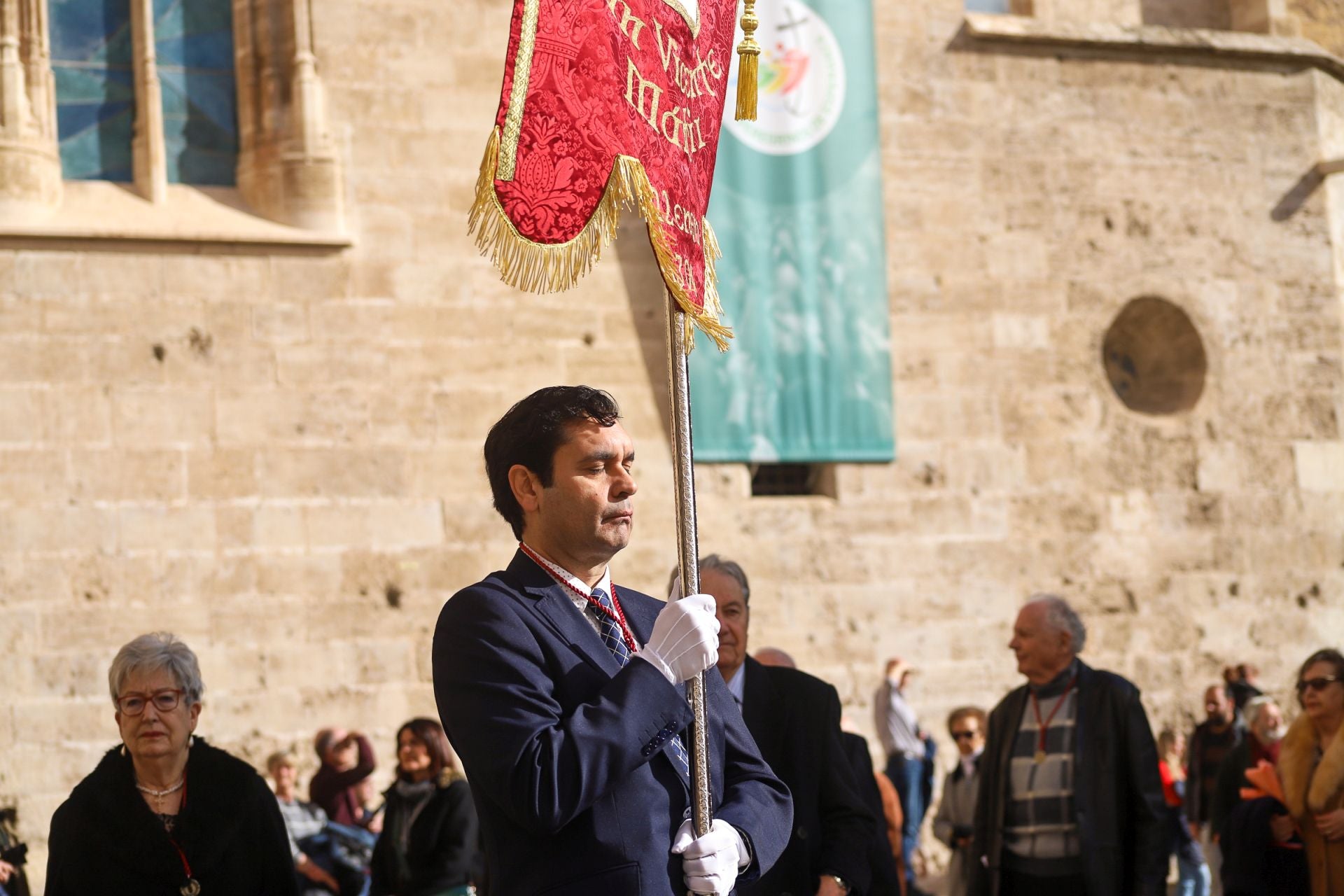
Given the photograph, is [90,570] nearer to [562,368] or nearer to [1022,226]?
[562,368]

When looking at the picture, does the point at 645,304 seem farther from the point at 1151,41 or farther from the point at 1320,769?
the point at 1320,769

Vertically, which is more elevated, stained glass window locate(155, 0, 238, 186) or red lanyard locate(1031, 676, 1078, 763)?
stained glass window locate(155, 0, 238, 186)

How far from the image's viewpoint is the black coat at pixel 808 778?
14.4 feet

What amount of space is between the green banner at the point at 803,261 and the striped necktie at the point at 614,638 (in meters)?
7.29

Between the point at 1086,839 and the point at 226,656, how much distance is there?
18.6 feet

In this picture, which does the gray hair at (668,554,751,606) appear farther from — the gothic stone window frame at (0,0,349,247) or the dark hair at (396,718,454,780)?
the gothic stone window frame at (0,0,349,247)

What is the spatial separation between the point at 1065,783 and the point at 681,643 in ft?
9.60

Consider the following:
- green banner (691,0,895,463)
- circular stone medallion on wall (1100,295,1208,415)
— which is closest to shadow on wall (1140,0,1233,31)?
circular stone medallion on wall (1100,295,1208,415)

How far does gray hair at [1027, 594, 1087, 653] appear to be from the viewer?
5660 mm

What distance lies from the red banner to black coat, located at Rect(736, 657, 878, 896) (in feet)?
4.51

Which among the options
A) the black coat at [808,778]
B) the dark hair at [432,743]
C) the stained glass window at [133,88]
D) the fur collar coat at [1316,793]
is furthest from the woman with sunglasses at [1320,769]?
the stained glass window at [133,88]

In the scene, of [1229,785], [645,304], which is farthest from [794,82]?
[1229,785]

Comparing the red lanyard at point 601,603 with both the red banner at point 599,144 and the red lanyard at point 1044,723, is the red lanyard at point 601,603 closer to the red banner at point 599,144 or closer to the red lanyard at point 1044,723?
the red banner at point 599,144

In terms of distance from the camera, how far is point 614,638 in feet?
10.3
